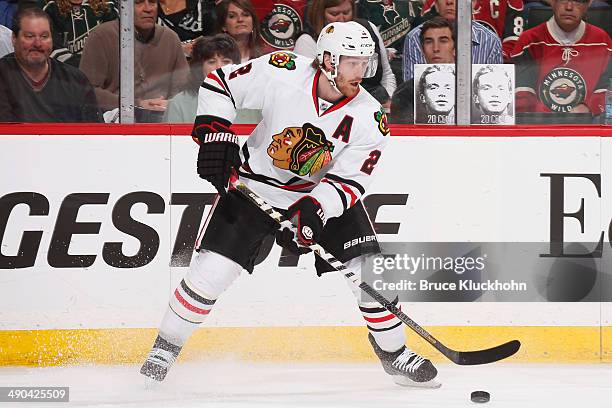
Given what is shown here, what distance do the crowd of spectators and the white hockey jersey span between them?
1.81ft

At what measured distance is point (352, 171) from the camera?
3.91 metres

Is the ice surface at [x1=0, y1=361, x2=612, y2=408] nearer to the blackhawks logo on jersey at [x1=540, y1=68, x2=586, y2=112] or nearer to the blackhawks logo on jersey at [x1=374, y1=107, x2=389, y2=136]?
the blackhawks logo on jersey at [x1=374, y1=107, x2=389, y2=136]

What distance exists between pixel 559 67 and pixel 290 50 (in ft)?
3.41

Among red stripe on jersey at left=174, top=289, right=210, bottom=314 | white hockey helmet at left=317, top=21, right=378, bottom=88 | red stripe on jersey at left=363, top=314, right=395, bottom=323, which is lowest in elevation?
red stripe on jersey at left=363, top=314, right=395, bottom=323

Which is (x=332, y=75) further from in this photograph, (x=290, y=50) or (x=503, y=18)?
(x=503, y=18)

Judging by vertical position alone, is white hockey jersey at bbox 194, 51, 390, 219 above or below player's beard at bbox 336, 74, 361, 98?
below

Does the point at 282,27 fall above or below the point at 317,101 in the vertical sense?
above

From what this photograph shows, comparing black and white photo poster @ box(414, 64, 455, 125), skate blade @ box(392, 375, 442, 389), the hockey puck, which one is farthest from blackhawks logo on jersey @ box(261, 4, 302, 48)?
the hockey puck

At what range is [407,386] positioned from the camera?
13.6ft

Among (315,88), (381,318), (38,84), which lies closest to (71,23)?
(38,84)

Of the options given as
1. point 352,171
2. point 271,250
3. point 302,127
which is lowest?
point 271,250

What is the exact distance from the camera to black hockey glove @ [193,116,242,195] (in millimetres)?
3873

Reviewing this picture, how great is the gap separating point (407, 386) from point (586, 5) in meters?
1.65

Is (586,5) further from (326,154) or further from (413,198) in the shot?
(326,154)
